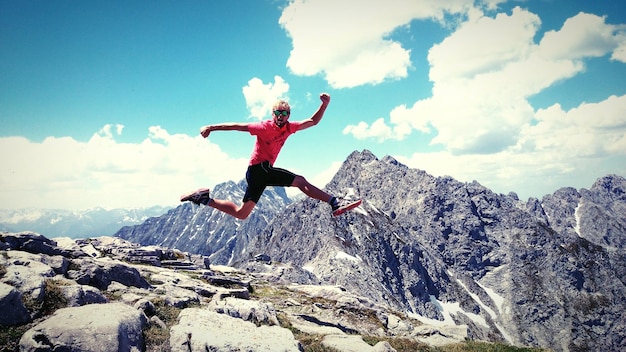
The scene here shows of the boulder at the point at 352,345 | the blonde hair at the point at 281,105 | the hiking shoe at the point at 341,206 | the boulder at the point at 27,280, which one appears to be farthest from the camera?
the boulder at the point at 352,345

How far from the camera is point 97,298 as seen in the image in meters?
16.0

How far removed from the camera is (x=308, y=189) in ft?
38.6

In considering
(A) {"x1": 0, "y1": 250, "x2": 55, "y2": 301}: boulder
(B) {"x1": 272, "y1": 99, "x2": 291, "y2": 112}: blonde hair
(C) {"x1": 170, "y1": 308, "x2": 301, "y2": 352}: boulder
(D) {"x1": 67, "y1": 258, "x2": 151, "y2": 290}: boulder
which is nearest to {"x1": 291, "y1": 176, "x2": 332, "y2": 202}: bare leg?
(B) {"x1": 272, "y1": 99, "x2": 291, "y2": 112}: blonde hair

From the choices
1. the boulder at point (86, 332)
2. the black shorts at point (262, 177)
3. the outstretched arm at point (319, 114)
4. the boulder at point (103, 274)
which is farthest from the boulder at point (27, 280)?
the outstretched arm at point (319, 114)

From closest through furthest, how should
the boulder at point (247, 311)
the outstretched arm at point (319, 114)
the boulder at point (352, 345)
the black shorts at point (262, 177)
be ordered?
1. the black shorts at point (262, 177)
2. the outstretched arm at point (319, 114)
3. the boulder at point (352, 345)
4. the boulder at point (247, 311)

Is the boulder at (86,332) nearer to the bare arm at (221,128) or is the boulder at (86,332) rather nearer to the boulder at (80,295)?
the boulder at (80,295)

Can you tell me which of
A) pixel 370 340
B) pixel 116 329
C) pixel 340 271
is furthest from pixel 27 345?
pixel 340 271

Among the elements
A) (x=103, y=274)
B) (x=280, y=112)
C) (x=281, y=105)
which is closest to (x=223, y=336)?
(x=280, y=112)

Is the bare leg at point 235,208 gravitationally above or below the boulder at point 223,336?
above

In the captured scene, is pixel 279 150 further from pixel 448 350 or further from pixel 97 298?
pixel 448 350

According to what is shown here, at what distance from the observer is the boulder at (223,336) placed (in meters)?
12.5

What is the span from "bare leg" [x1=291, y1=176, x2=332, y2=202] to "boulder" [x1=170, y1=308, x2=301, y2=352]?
240 inches

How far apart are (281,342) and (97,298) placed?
30.4ft

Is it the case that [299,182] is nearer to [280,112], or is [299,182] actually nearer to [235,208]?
[235,208]
